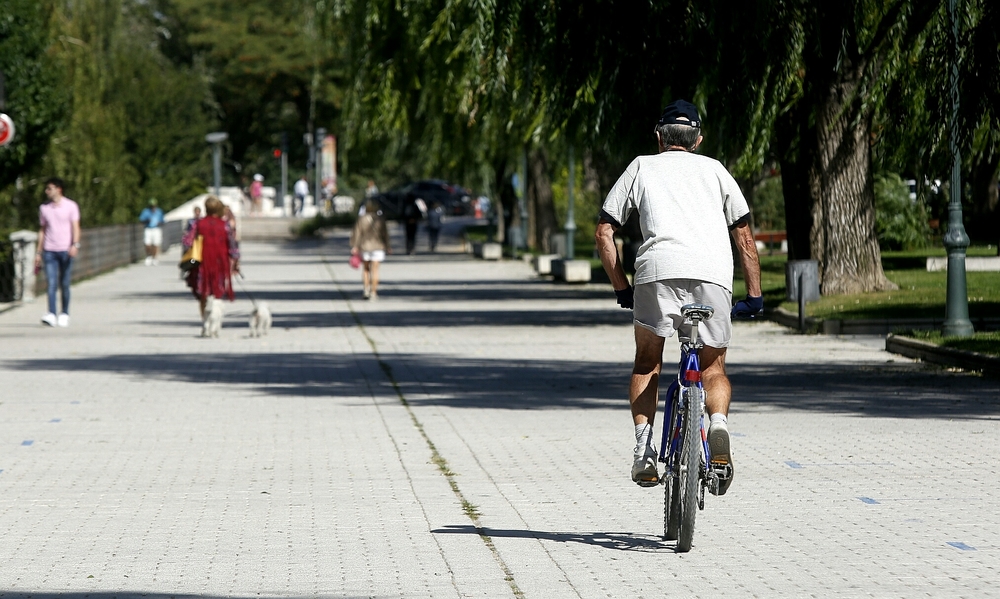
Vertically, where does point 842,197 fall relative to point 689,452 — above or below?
above

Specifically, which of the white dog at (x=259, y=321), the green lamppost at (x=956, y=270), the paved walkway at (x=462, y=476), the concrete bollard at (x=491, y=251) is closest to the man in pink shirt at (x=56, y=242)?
the white dog at (x=259, y=321)

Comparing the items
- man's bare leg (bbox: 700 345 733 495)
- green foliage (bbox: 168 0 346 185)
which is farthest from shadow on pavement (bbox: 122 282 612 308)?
green foliage (bbox: 168 0 346 185)

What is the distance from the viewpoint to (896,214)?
35.1 metres

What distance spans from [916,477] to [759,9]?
29.5 ft

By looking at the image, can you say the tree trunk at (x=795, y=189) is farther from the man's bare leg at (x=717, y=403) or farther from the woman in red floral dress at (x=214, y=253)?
the man's bare leg at (x=717, y=403)

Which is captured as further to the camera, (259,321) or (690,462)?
(259,321)

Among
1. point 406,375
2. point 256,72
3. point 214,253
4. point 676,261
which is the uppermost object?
point 256,72

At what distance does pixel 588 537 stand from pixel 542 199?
3602 centimetres

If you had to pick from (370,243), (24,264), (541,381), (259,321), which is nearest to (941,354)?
(541,381)

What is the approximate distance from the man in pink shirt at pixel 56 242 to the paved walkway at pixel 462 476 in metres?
3.60

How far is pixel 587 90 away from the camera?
1842 centimetres

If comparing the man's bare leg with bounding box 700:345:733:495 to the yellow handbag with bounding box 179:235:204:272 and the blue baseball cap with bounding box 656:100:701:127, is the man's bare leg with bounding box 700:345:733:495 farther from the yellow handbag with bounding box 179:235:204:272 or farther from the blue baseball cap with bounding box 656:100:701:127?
the yellow handbag with bounding box 179:235:204:272

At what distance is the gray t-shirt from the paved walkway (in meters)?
1.17

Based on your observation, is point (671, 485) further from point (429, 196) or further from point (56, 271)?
point (429, 196)
